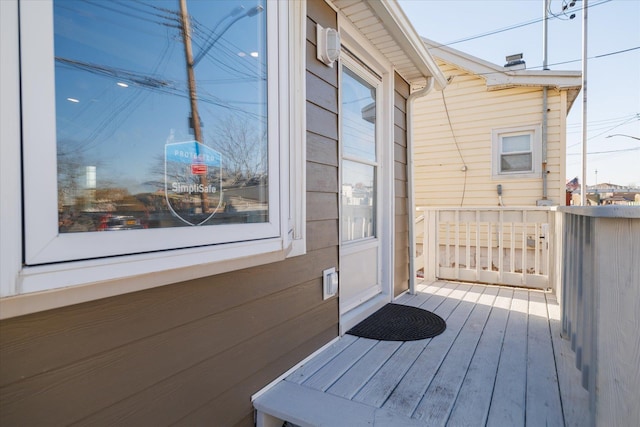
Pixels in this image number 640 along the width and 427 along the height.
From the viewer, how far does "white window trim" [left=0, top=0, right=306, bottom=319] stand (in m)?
0.71

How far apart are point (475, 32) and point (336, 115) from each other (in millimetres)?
7789

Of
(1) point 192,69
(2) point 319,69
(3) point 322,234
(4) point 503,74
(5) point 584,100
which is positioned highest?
(4) point 503,74

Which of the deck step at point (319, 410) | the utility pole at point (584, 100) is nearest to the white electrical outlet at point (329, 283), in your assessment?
the deck step at point (319, 410)

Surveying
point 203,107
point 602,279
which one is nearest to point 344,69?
point 203,107

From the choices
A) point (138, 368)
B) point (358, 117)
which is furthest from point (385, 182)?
point (138, 368)

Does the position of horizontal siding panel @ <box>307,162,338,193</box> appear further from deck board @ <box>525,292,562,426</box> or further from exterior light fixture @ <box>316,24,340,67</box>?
deck board @ <box>525,292,562,426</box>

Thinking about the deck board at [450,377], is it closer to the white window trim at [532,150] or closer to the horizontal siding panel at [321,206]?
the horizontal siding panel at [321,206]

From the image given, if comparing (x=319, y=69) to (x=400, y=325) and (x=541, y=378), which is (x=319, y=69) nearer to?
(x=400, y=325)

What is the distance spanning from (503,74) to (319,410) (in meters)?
5.75

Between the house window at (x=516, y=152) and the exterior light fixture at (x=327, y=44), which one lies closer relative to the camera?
the exterior light fixture at (x=327, y=44)

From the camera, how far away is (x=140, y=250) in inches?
38.3

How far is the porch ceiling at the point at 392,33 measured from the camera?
2148 millimetres

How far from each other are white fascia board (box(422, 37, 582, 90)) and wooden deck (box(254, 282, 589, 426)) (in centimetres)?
417

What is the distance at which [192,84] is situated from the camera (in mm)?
1217
